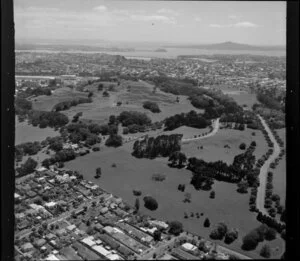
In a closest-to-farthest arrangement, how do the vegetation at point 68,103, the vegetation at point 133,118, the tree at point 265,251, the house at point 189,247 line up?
1. the tree at point 265,251
2. the house at point 189,247
3. the vegetation at point 133,118
4. the vegetation at point 68,103

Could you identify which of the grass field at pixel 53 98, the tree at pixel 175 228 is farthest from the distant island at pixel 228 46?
the tree at pixel 175 228

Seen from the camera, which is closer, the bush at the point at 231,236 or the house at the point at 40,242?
the bush at the point at 231,236

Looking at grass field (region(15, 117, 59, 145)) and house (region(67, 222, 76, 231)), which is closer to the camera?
house (region(67, 222, 76, 231))

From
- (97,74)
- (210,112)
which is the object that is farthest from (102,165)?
(210,112)

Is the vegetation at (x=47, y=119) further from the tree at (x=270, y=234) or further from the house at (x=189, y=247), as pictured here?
the tree at (x=270, y=234)

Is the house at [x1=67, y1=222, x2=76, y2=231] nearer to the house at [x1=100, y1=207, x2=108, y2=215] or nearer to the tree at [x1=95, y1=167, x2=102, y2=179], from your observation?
the house at [x1=100, y1=207, x2=108, y2=215]

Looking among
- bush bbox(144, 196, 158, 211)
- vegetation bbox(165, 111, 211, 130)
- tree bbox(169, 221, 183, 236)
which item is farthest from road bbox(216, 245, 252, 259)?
vegetation bbox(165, 111, 211, 130)

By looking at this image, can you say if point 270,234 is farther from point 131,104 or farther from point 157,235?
point 131,104

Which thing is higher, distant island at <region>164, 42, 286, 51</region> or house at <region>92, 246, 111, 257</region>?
distant island at <region>164, 42, 286, 51</region>
